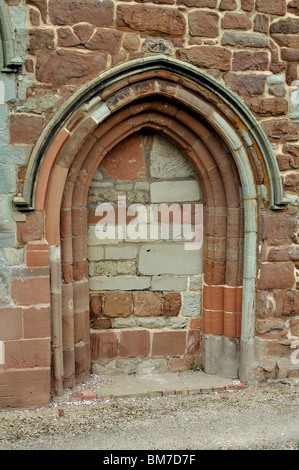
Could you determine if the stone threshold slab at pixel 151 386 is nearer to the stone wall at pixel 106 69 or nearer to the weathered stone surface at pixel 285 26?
the stone wall at pixel 106 69

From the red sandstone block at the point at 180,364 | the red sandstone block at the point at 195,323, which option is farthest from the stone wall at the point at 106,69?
the red sandstone block at the point at 180,364

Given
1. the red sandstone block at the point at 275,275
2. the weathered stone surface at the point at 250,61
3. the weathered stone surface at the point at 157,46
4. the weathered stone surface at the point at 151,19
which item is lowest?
the red sandstone block at the point at 275,275

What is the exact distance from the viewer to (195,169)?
5.18m

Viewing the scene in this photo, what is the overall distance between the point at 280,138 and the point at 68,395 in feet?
10.6

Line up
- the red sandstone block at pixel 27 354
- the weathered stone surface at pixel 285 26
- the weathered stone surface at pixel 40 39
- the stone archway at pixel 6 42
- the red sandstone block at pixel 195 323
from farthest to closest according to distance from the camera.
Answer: the red sandstone block at pixel 195 323
the weathered stone surface at pixel 285 26
the red sandstone block at pixel 27 354
the weathered stone surface at pixel 40 39
the stone archway at pixel 6 42

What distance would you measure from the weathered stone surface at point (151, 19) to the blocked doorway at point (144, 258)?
1.01 meters

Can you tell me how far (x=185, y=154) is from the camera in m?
5.14

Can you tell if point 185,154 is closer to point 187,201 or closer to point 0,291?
point 187,201

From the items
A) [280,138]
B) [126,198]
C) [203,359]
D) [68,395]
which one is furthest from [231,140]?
[68,395]

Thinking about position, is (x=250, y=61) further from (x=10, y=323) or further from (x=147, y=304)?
(x=10, y=323)

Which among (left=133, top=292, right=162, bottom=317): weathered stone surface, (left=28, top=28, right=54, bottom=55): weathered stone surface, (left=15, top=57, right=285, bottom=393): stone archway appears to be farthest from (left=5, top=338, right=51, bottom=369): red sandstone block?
(left=28, top=28, right=54, bottom=55): weathered stone surface

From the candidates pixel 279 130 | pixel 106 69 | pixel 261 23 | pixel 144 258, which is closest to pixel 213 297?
pixel 144 258

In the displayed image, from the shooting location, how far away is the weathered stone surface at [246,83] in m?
4.77

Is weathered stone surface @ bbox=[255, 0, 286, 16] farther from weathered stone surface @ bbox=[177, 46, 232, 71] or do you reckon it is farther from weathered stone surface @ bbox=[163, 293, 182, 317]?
weathered stone surface @ bbox=[163, 293, 182, 317]
